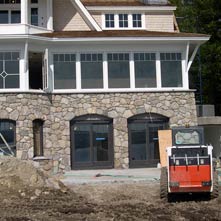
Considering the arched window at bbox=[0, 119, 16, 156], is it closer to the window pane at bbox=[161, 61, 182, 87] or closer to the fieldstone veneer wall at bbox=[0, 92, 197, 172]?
the fieldstone veneer wall at bbox=[0, 92, 197, 172]

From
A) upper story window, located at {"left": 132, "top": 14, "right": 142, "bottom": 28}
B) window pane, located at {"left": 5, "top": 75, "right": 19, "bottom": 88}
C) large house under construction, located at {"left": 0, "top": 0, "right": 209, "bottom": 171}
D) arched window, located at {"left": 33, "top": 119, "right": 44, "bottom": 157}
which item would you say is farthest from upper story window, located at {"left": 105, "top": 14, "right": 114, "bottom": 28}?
arched window, located at {"left": 33, "top": 119, "right": 44, "bottom": 157}

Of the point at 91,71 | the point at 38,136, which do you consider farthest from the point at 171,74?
the point at 38,136

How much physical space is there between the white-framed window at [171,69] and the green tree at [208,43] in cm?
1189

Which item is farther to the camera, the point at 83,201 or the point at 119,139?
the point at 119,139

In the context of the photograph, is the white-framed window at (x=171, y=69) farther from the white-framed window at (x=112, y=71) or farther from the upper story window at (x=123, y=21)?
the upper story window at (x=123, y=21)

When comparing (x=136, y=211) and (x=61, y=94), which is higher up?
(x=61, y=94)

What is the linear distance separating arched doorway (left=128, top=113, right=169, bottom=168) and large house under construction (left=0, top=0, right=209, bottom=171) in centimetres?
5

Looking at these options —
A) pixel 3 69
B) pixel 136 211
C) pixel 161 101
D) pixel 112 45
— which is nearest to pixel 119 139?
pixel 161 101

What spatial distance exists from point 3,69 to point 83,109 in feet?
13.9

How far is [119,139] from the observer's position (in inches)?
990

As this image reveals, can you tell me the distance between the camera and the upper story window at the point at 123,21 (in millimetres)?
29312

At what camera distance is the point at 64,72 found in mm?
25312

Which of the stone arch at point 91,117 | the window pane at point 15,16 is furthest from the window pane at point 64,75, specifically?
the window pane at point 15,16

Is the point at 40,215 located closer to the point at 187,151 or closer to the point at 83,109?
the point at 187,151
